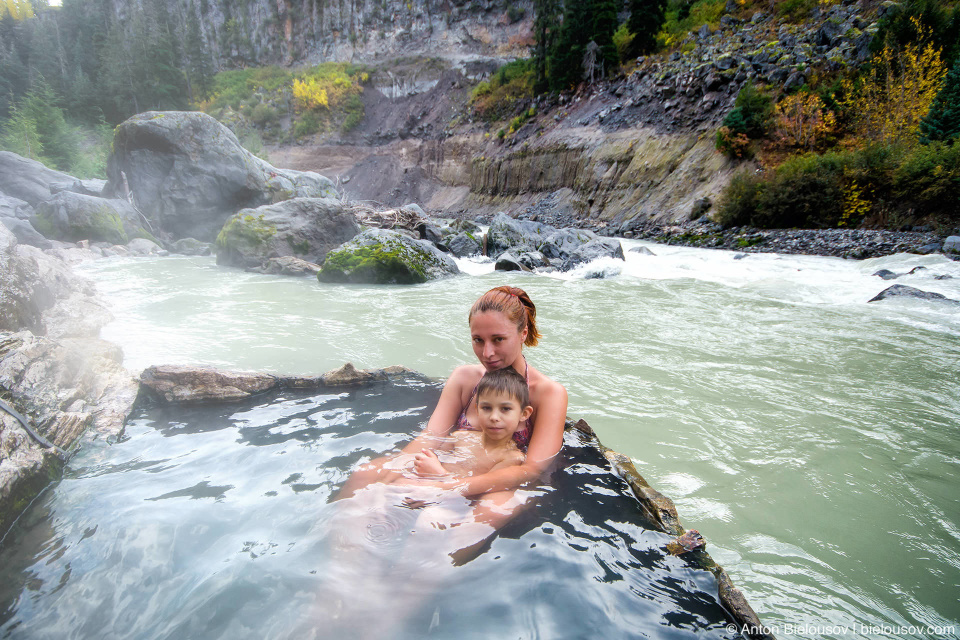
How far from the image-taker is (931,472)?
10.2ft

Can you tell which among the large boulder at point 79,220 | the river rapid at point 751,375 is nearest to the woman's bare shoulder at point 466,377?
the river rapid at point 751,375

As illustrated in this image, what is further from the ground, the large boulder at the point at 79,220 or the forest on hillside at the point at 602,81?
the forest on hillside at the point at 602,81

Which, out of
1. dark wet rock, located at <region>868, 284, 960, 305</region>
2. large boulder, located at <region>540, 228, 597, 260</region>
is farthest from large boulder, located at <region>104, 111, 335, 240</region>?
dark wet rock, located at <region>868, 284, 960, 305</region>

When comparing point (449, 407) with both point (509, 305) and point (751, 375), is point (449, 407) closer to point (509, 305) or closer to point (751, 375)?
point (509, 305)

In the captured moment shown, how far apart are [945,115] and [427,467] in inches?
692

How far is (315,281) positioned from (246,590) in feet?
32.0

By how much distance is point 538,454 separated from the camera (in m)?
2.60

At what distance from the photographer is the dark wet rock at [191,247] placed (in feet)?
51.9

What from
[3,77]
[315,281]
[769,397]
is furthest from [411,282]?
[3,77]

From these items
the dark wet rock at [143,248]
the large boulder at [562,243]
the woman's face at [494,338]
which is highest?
the woman's face at [494,338]

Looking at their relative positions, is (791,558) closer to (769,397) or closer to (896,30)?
(769,397)

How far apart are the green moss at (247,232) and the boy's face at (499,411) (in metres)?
11.8

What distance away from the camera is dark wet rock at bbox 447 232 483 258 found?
14.5 m

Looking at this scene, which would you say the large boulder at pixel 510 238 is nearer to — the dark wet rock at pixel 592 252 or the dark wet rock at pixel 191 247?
the dark wet rock at pixel 592 252
